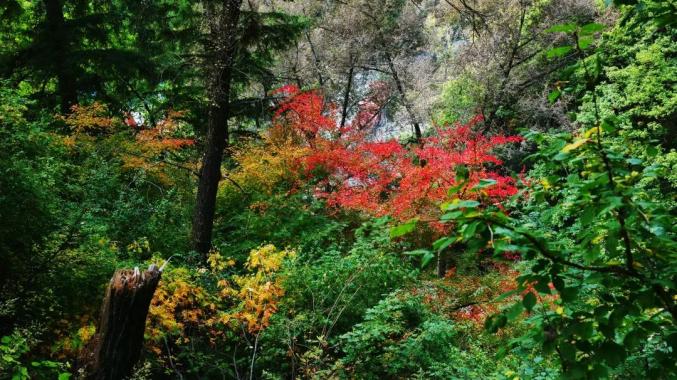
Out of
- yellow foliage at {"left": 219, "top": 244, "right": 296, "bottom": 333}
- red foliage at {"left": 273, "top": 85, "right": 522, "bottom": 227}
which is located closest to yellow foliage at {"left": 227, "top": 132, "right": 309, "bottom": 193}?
red foliage at {"left": 273, "top": 85, "right": 522, "bottom": 227}

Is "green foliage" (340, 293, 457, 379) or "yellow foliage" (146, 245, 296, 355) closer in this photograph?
"green foliage" (340, 293, 457, 379)

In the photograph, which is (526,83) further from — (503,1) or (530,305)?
(530,305)

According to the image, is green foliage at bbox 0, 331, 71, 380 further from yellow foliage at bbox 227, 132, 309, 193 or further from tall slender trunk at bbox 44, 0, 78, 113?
tall slender trunk at bbox 44, 0, 78, 113

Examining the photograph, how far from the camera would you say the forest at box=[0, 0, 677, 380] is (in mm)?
1599

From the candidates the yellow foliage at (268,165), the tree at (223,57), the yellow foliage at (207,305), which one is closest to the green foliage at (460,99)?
the yellow foliage at (268,165)

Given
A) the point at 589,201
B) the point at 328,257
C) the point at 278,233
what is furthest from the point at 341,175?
the point at 589,201

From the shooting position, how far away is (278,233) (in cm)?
832

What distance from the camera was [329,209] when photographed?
11172 millimetres

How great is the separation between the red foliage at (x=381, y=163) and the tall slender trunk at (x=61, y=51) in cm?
525

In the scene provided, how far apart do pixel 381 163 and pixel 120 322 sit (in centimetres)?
849

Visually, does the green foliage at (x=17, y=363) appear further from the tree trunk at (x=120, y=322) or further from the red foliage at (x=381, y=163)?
the red foliage at (x=381, y=163)

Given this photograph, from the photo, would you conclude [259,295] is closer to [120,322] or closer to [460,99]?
[120,322]

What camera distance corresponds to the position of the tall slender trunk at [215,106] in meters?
7.04

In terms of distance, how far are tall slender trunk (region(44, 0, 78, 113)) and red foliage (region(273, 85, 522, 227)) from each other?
525 centimetres
